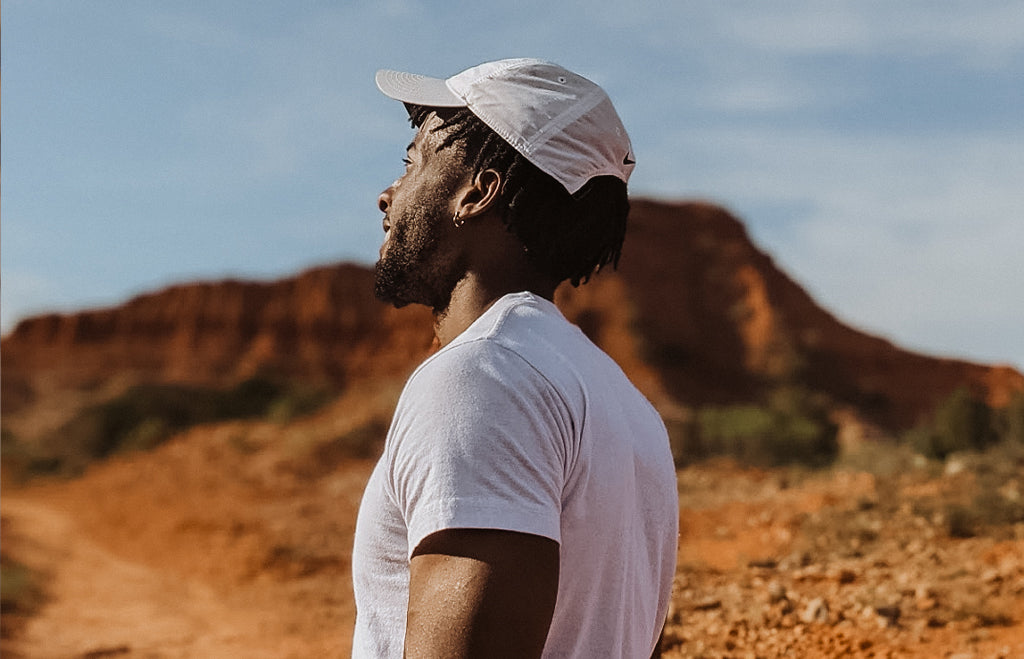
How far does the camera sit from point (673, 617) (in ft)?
16.5

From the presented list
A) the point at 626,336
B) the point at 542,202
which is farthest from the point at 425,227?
the point at 626,336

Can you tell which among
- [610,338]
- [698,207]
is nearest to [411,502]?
[610,338]

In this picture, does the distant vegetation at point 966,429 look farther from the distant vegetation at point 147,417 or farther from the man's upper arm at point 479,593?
the distant vegetation at point 147,417

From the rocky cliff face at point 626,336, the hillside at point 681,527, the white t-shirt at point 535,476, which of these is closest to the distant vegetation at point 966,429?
the hillside at point 681,527

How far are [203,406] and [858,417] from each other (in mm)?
20958

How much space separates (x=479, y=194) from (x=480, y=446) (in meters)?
0.53

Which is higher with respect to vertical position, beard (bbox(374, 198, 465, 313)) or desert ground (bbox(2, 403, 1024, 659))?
beard (bbox(374, 198, 465, 313))

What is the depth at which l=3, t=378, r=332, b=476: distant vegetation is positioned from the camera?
24547mm

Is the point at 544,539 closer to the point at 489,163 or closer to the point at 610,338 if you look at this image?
the point at 489,163

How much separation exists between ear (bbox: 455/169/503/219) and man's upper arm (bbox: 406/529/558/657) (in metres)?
0.59

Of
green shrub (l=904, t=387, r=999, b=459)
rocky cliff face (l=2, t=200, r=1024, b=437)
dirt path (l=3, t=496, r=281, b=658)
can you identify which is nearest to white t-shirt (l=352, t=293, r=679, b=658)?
dirt path (l=3, t=496, r=281, b=658)

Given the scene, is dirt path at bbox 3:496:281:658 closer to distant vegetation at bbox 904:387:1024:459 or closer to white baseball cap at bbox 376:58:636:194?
white baseball cap at bbox 376:58:636:194

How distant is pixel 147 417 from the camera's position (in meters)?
28.1

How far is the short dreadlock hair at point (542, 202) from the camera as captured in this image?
1679mm
